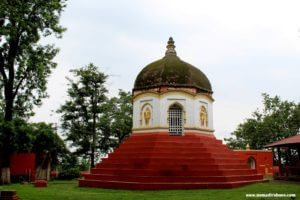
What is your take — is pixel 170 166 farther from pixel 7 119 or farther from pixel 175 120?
pixel 7 119

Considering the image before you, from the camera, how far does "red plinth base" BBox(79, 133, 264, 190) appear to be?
1504 centimetres

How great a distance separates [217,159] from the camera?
53.8 ft

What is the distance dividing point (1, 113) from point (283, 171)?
59.4 ft

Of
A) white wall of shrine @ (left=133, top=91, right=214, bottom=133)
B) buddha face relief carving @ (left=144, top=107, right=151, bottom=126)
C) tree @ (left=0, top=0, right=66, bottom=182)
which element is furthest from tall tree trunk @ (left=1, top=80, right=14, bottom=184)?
buddha face relief carving @ (left=144, top=107, right=151, bottom=126)

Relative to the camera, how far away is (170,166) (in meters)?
15.6

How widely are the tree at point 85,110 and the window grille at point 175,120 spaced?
9161 millimetres

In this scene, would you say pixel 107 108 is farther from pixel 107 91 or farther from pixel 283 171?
pixel 283 171

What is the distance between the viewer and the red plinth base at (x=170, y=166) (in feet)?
49.3

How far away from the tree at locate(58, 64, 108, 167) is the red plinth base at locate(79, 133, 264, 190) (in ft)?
27.7

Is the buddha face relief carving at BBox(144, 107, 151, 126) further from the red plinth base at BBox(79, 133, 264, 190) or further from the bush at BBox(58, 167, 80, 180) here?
the bush at BBox(58, 167, 80, 180)

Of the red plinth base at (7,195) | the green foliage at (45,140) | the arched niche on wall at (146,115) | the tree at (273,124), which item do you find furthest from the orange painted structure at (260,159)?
the red plinth base at (7,195)

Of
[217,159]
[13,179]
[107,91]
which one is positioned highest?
[107,91]

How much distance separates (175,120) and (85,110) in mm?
10210

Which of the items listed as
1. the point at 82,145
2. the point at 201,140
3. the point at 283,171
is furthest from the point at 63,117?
the point at 283,171
